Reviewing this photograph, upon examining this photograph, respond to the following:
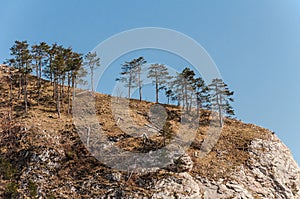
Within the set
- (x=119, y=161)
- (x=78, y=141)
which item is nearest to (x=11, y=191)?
(x=78, y=141)

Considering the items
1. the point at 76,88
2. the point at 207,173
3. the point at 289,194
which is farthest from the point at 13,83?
the point at 289,194

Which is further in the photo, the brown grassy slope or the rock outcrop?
the brown grassy slope

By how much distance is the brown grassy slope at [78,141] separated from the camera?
44.4 meters

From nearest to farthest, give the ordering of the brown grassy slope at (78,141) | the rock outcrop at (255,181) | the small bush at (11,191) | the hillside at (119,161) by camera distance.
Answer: the small bush at (11,191) < the hillside at (119,161) < the rock outcrop at (255,181) < the brown grassy slope at (78,141)

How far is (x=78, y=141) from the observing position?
166 ft

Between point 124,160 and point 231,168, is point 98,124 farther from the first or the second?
point 231,168

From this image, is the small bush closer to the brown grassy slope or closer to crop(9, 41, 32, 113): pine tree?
the brown grassy slope

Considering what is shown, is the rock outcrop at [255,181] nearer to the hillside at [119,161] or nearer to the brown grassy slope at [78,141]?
the hillside at [119,161]

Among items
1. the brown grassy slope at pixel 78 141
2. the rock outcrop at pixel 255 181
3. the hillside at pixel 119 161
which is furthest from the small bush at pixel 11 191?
the rock outcrop at pixel 255 181

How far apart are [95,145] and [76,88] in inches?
1114

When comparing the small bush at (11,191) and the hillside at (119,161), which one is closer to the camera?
the small bush at (11,191)

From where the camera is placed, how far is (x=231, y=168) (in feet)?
165

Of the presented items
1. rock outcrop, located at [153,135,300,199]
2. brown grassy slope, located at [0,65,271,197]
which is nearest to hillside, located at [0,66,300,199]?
brown grassy slope, located at [0,65,271,197]

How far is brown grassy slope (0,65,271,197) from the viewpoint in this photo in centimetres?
4438
